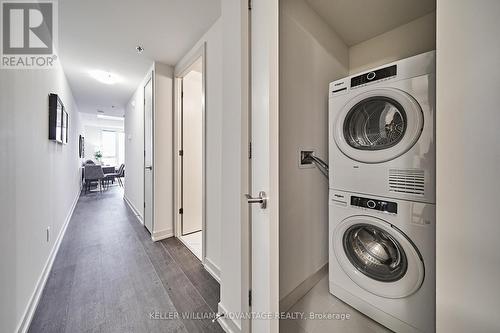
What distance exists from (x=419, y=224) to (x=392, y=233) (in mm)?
148

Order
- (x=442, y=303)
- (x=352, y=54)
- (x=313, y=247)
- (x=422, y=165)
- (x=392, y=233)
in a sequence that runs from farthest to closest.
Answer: (x=352, y=54) → (x=313, y=247) → (x=392, y=233) → (x=422, y=165) → (x=442, y=303)

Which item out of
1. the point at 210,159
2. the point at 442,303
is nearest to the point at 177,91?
the point at 210,159

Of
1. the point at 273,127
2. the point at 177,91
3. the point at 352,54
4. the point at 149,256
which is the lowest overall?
the point at 149,256

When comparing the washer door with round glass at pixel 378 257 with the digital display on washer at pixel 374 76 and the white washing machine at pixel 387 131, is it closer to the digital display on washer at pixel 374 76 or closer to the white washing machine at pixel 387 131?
the white washing machine at pixel 387 131

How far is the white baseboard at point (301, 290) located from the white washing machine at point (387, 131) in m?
0.86

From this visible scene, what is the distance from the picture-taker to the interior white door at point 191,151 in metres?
2.66

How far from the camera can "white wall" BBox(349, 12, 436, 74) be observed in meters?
1.70

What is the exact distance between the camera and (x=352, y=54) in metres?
2.13

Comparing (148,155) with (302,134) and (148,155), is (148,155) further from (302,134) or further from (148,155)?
(302,134)

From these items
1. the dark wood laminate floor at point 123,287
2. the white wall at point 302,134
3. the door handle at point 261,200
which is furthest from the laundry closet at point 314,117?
the dark wood laminate floor at point 123,287

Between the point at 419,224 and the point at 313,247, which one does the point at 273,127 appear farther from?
the point at 313,247

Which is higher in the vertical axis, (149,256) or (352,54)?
(352,54)

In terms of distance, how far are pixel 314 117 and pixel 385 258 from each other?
118 centimetres

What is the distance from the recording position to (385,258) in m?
1.28
